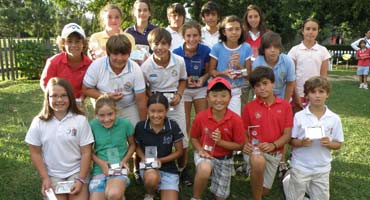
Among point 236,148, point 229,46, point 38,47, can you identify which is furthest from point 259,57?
point 38,47

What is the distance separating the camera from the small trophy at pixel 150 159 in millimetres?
3701


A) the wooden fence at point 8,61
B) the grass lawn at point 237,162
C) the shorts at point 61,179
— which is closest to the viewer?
the shorts at point 61,179

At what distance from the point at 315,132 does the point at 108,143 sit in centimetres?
196

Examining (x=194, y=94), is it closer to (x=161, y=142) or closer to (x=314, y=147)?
(x=161, y=142)

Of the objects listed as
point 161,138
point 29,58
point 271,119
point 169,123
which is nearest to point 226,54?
point 271,119

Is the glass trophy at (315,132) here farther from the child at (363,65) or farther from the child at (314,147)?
the child at (363,65)

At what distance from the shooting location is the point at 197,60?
15.1ft

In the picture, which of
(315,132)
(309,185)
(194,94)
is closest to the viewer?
(315,132)

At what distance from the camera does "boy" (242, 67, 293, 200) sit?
3.88 metres

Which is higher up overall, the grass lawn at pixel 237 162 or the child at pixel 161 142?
the child at pixel 161 142

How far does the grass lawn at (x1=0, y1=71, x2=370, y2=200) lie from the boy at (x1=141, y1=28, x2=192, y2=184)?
1021 mm

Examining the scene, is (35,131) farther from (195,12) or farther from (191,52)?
(195,12)

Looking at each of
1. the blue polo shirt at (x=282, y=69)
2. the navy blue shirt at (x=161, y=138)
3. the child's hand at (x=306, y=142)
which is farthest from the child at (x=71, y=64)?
the child's hand at (x=306, y=142)

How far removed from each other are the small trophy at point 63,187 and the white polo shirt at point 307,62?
2.98 meters
